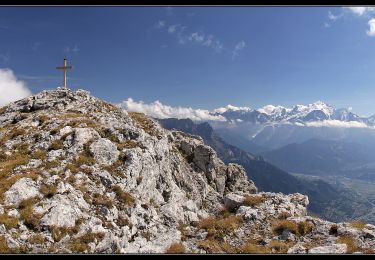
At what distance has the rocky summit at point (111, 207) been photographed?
19109mm

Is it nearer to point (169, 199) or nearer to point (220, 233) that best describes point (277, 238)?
point (220, 233)

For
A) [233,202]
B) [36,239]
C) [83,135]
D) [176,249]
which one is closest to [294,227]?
[233,202]

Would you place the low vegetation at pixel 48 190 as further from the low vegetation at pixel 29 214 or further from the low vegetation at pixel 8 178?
the low vegetation at pixel 8 178

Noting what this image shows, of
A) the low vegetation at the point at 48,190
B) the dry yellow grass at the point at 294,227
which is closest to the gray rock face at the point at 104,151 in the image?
the low vegetation at the point at 48,190

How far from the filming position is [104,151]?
31.1 meters

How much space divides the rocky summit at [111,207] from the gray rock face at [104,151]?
89mm

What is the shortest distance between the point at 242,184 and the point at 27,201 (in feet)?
177

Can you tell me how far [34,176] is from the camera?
935 inches

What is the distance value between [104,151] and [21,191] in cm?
1003

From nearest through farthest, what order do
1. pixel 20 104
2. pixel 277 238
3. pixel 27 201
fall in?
pixel 27 201 < pixel 277 238 < pixel 20 104

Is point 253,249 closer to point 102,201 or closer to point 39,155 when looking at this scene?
point 102,201
